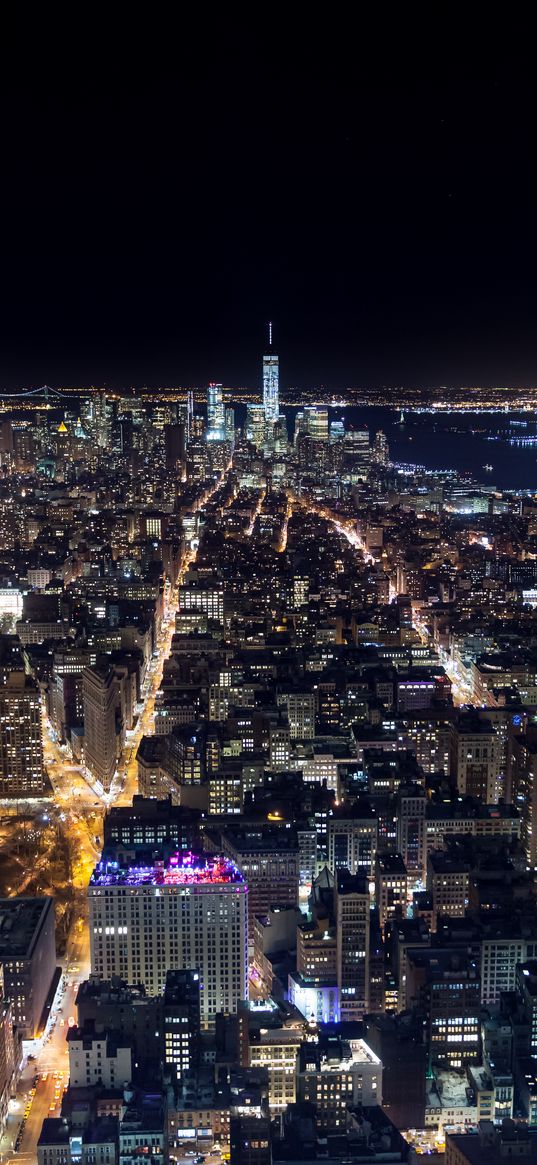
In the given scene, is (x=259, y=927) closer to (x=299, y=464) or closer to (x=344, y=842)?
(x=344, y=842)

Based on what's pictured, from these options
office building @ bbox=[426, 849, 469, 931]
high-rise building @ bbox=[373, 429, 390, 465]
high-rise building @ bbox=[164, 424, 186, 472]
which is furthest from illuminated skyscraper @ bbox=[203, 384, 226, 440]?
office building @ bbox=[426, 849, 469, 931]

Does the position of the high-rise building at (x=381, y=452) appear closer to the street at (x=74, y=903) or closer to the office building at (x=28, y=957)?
the street at (x=74, y=903)

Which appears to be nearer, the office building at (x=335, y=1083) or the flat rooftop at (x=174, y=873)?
the office building at (x=335, y=1083)

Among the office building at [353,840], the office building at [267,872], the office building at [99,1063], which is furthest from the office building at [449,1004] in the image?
the office building at [353,840]

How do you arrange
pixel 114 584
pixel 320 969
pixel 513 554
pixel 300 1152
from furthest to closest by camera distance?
pixel 513 554, pixel 114 584, pixel 320 969, pixel 300 1152

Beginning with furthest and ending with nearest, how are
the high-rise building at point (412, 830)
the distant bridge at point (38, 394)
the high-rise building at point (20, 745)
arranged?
the distant bridge at point (38, 394) → the high-rise building at point (20, 745) → the high-rise building at point (412, 830)

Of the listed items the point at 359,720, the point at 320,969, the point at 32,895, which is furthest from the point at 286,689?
the point at 320,969

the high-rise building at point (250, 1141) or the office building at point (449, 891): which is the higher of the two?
the high-rise building at point (250, 1141)
